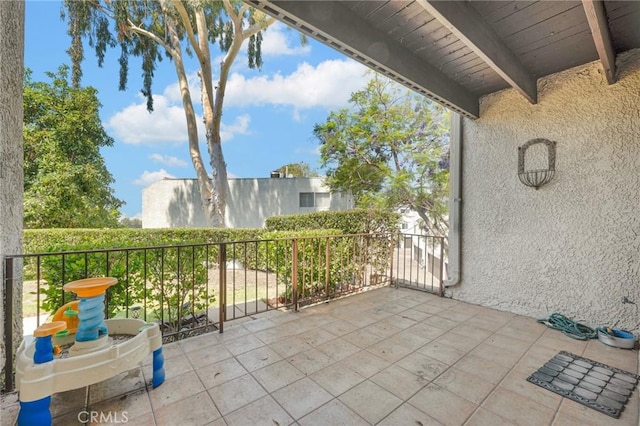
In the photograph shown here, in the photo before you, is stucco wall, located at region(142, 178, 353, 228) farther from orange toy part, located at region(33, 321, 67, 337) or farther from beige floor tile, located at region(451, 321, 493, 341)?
orange toy part, located at region(33, 321, 67, 337)

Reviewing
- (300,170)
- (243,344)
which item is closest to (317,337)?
(243,344)

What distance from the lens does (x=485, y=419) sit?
1584 mm

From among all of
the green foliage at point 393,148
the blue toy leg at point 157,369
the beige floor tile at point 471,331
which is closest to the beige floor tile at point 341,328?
the beige floor tile at point 471,331

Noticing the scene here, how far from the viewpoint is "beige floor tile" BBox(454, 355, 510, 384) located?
200 cm

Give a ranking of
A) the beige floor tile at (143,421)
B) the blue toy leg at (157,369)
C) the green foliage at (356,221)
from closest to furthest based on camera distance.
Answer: the beige floor tile at (143,421) < the blue toy leg at (157,369) < the green foliage at (356,221)

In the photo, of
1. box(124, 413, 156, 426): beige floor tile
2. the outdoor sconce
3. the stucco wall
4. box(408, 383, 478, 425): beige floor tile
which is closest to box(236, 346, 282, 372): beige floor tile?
box(124, 413, 156, 426): beige floor tile

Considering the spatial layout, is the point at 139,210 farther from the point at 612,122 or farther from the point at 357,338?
the point at 612,122

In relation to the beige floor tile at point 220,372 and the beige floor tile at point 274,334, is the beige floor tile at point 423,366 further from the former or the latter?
the beige floor tile at point 220,372

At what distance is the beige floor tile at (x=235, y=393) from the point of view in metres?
1.68

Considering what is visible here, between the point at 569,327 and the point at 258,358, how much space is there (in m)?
3.28

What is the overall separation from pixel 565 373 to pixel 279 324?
8.44 feet

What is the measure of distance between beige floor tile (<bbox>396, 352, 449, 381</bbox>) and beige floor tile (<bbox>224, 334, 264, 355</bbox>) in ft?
4.27

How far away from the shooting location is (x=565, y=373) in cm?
208

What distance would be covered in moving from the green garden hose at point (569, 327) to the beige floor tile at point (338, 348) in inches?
90.9
